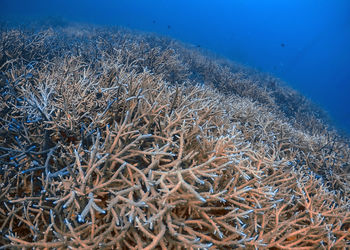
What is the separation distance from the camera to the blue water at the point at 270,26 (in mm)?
95438

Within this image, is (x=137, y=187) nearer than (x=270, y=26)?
Yes

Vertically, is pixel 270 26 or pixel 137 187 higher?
pixel 270 26

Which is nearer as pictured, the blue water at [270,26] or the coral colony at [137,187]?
the coral colony at [137,187]

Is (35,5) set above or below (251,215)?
above

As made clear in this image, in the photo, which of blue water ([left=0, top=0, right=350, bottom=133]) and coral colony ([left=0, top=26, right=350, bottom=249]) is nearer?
coral colony ([left=0, top=26, right=350, bottom=249])

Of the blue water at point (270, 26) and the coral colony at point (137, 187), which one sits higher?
the blue water at point (270, 26)

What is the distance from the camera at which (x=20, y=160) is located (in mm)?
1719

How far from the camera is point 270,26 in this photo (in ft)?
504

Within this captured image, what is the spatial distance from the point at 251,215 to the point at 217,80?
253 inches

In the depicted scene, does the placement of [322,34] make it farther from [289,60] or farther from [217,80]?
[217,80]

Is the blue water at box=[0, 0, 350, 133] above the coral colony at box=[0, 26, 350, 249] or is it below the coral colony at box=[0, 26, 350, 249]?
above

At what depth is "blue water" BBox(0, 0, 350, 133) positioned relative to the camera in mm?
95438

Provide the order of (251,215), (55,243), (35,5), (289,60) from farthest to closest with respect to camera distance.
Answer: (289,60)
(35,5)
(251,215)
(55,243)

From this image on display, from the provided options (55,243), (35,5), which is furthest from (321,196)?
(35,5)
